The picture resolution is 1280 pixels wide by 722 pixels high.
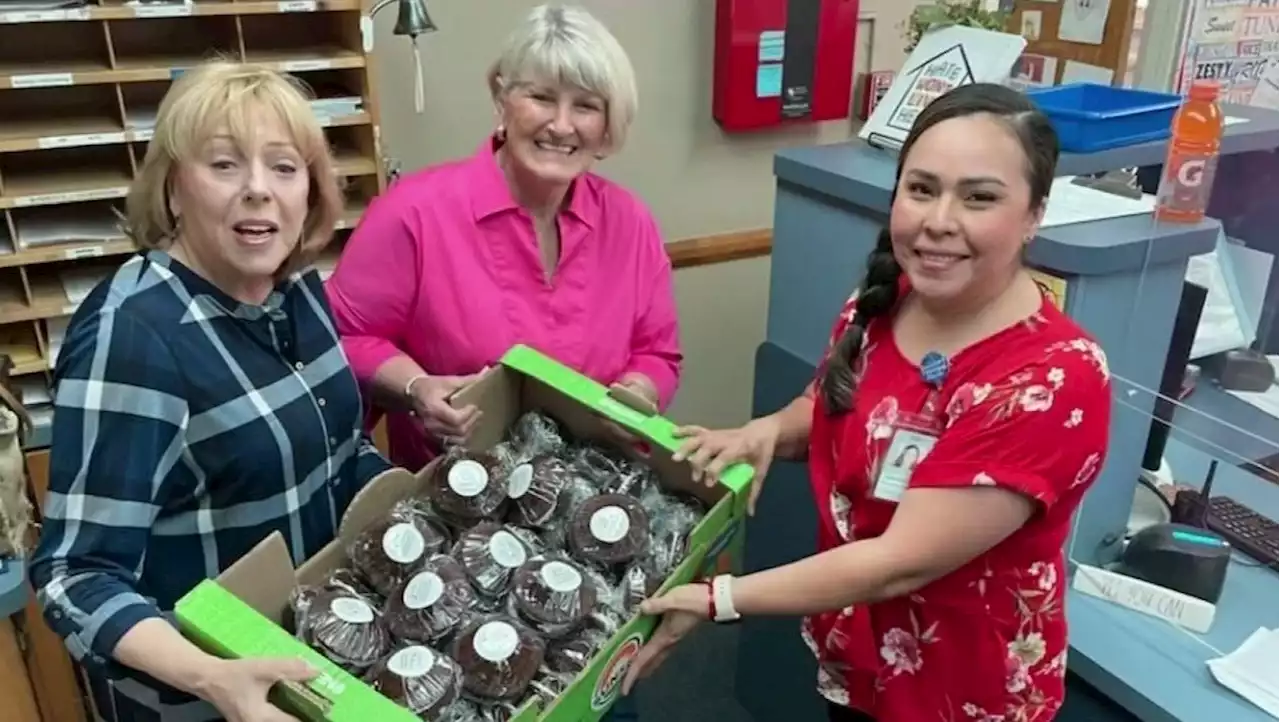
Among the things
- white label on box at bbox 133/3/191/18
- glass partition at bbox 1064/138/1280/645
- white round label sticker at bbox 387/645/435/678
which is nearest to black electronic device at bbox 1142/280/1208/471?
glass partition at bbox 1064/138/1280/645

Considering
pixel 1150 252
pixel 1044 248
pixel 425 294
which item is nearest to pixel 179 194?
pixel 425 294

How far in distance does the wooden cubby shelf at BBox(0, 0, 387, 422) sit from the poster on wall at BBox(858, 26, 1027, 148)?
100cm

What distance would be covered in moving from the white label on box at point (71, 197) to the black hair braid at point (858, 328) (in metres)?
1.31

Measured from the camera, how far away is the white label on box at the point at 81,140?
6.15 feet

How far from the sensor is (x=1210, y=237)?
1547 mm

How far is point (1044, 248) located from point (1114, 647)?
571 millimetres

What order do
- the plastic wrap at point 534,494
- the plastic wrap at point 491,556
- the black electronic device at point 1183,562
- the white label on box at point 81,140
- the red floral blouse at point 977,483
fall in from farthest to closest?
the white label on box at point 81,140
the black electronic device at point 1183,562
the plastic wrap at point 534,494
the plastic wrap at point 491,556
the red floral blouse at point 977,483

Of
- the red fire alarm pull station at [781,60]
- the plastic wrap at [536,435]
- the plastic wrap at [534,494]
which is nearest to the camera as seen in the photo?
the plastic wrap at [534,494]

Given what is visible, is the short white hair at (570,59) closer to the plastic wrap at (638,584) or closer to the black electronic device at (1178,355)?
the plastic wrap at (638,584)

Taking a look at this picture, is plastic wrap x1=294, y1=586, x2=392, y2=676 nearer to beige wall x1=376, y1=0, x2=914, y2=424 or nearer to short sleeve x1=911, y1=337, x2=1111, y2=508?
short sleeve x1=911, y1=337, x2=1111, y2=508

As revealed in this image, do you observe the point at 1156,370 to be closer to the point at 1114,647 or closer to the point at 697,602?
the point at 1114,647

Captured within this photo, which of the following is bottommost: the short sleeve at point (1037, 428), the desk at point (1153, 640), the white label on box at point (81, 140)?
the desk at point (1153, 640)

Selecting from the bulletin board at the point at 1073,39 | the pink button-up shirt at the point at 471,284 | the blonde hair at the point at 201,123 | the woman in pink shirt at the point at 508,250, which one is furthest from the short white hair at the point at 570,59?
the bulletin board at the point at 1073,39

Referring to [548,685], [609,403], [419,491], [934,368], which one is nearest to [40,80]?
[419,491]
